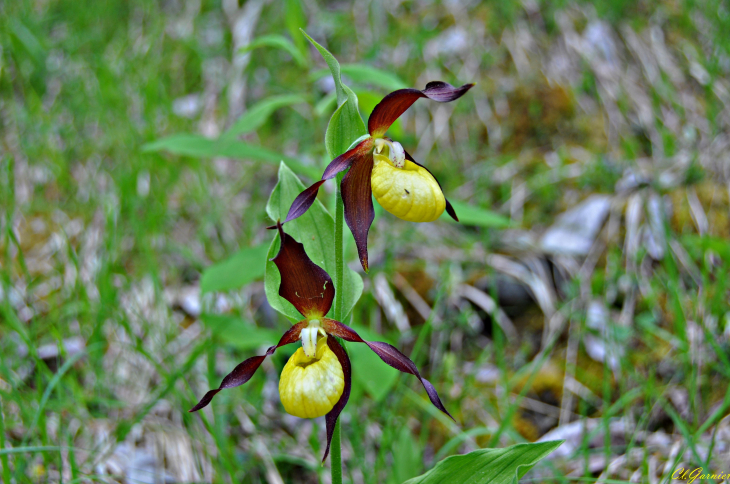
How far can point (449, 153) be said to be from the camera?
2.75 metres

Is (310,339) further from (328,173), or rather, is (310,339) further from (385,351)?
(328,173)

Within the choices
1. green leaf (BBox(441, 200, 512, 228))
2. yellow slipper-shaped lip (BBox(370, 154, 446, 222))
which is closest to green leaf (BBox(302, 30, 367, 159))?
yellow slipper-shaped lip (BBox(370, 154, 446, 222))

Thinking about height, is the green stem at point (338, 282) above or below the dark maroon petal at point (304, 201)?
below

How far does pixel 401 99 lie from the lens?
3.04 ft

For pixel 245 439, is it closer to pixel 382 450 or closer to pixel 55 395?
pixel 382 450

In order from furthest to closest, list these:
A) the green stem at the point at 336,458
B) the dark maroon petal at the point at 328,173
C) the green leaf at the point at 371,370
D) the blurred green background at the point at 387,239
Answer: the blurred green background at the point at 387,239
the green leaf at the point at 371,370
the green stem at the point at 336,458
the dark maroon petal at the point at 328,173

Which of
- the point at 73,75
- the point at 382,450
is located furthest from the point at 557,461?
the point at 73,75

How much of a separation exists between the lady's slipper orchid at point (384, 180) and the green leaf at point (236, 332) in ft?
2.09

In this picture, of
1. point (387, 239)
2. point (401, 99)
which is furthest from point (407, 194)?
point (387, 239)

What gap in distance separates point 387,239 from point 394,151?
1.22 m

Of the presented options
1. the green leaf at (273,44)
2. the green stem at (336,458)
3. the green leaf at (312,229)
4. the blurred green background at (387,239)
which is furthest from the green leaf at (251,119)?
the green stem at (336,458)

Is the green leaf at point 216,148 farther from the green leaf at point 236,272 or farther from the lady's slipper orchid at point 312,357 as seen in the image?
the lady's slipper orchid at point 312,357

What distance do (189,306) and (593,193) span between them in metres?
1.96

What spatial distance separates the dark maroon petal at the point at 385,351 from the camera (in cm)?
92
